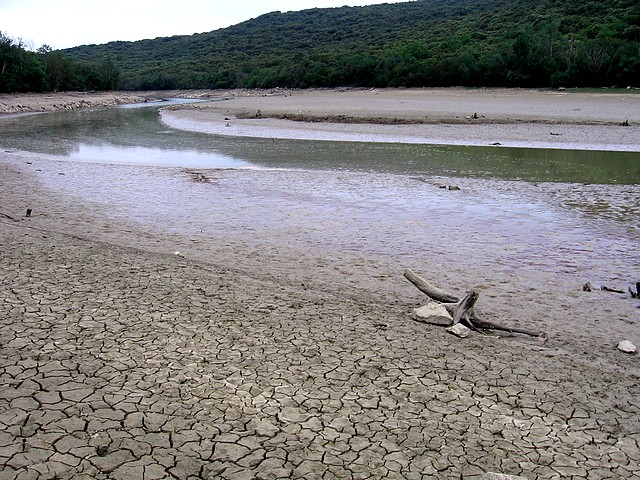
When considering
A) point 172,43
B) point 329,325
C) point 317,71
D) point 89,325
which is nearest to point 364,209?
point 329,325

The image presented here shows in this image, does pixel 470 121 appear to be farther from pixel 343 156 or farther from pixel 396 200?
pixel 396 200

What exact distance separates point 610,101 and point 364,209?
98.6 ft

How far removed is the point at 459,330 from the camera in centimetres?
578

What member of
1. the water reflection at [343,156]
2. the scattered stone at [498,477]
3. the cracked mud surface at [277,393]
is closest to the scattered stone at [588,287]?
the cracked mud surface at [277,393]

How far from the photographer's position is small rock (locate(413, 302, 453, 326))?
6047 mm

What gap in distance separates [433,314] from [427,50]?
65497 mm

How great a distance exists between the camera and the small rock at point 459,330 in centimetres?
575

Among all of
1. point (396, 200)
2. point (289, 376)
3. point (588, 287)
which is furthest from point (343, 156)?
point (289, 376)

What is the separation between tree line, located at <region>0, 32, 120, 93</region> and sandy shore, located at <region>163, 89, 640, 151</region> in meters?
32.4

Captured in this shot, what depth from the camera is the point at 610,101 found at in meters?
35.8

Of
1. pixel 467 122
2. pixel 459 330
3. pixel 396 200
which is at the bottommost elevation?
pixel 459 330

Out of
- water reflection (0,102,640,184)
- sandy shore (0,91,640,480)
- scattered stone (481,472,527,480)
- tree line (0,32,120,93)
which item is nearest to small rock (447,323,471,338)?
sandy shore (0,91,640,480)

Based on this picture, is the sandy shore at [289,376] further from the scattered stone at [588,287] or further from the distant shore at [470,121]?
the distant shore at [470,121]

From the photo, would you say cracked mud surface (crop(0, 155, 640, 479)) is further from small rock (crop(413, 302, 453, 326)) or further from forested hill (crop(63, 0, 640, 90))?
forested hill (crop(63, 0, 640, 90))
